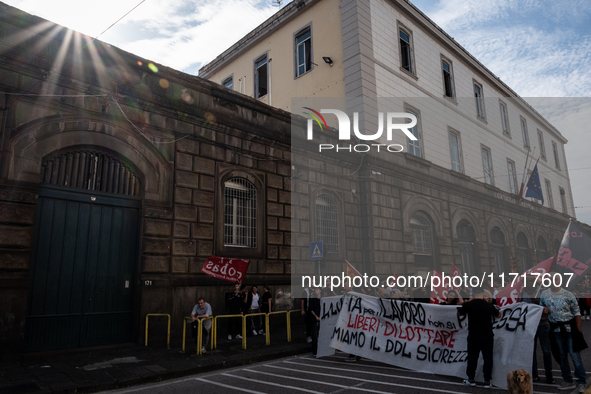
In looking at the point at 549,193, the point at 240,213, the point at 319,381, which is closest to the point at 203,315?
the point at 319,381

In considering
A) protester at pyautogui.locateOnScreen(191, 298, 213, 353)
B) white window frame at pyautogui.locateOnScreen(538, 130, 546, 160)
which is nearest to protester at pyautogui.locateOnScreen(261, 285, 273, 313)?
protester at pyautogui.locateOnScreen(191, 298, 213, 353)

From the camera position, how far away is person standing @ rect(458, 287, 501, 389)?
752cm

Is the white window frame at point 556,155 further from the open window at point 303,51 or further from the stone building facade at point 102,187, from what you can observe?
the stone building facade at point 102,187

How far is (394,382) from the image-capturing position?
7.79 m

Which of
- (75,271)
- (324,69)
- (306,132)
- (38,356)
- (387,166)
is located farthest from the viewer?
(324,69)

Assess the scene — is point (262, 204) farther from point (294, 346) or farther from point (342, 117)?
point (342, 117)

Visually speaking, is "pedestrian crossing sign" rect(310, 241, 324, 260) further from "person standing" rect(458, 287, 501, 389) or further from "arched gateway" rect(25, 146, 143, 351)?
"person standing" rect(458, 287, 501, 389)

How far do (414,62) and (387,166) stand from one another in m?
7.39

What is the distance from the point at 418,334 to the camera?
9133 mm

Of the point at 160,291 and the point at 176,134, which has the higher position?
the point at 176,134

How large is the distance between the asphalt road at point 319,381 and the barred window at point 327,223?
7668 mm

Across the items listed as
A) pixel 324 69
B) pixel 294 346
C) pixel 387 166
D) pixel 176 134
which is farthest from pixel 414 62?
pixel 294 346

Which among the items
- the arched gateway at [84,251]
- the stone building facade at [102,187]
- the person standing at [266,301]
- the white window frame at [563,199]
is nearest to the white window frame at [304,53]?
the stone building facade at [102,187]

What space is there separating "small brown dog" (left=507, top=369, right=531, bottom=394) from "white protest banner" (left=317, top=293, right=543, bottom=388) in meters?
2.75
